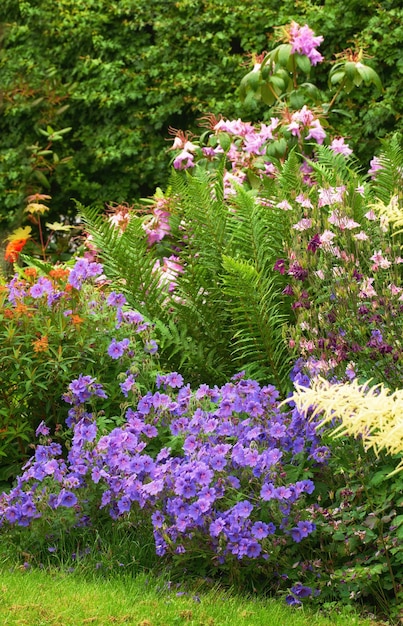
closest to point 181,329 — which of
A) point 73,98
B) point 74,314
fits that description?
point 74,314

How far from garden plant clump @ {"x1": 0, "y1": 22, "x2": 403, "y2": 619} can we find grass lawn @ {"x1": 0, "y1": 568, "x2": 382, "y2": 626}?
0.16 metres

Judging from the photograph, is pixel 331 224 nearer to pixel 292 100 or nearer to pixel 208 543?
pixel 208 543

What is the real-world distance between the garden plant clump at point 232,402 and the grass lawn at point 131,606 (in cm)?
16

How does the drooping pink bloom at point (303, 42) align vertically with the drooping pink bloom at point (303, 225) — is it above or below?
above

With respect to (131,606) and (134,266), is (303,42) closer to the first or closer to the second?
(134,266)

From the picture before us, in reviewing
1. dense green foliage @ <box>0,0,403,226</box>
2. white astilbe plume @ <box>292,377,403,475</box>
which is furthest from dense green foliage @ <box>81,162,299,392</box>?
dense green foliage @ <box>0,0,403,226</box>

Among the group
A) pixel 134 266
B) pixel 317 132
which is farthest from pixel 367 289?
pixel 317 132

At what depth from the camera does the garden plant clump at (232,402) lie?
11.5 feet

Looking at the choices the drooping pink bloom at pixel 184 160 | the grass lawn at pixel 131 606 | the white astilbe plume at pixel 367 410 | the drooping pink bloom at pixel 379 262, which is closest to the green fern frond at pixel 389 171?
the drooping pink bloom at pixel 379 262

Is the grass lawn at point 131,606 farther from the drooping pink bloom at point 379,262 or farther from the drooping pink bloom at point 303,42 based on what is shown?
the drooping pink bloom at point 303,42

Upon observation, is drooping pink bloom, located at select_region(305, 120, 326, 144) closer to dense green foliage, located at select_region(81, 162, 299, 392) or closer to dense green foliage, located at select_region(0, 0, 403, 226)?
dense green foliage, located at select_region(81, 162, 299, 392)

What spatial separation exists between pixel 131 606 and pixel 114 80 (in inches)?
320

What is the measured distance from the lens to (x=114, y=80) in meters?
10.5

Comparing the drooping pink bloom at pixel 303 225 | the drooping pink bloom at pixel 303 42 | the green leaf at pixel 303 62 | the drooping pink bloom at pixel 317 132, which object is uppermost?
the drooping pink bloom at pixel 303 42
